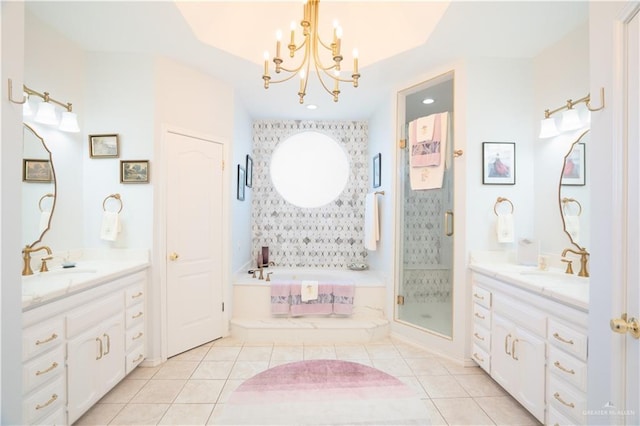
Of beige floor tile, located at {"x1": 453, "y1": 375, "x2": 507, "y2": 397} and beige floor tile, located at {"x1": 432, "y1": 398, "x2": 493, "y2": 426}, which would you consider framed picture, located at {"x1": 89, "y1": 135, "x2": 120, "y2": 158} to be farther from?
beige floor tile, located at {"x1": 453, "y1": 375, "x2": 507, "y2": 397}

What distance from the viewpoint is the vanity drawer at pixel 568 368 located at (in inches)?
57.5

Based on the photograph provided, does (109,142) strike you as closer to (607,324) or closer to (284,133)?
(284,133)

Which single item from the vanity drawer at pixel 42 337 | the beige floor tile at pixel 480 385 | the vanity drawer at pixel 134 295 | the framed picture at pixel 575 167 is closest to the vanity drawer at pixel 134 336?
the vanity drawer at pixel 134 295

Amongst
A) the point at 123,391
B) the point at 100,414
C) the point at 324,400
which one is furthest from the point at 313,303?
the point at 100,414

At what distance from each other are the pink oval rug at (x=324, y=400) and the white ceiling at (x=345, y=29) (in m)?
2.64

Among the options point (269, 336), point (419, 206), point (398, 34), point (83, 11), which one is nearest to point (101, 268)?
point (269, 336)

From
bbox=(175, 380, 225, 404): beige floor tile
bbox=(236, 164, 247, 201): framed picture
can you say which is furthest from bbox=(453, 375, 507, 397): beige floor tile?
bbox=(236, 164, 247, 201): framed picture

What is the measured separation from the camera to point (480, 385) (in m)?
2.24

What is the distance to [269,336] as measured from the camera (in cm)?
297

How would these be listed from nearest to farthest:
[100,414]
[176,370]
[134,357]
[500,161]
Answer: [100,414]
[134,357]
[176,370]
[500,161]

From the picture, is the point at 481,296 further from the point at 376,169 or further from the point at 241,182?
the point at 241,182

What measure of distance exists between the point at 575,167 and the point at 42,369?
3594mm

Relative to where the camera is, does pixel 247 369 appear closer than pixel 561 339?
No

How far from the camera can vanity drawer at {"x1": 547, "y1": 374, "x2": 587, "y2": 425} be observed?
1462 mm
